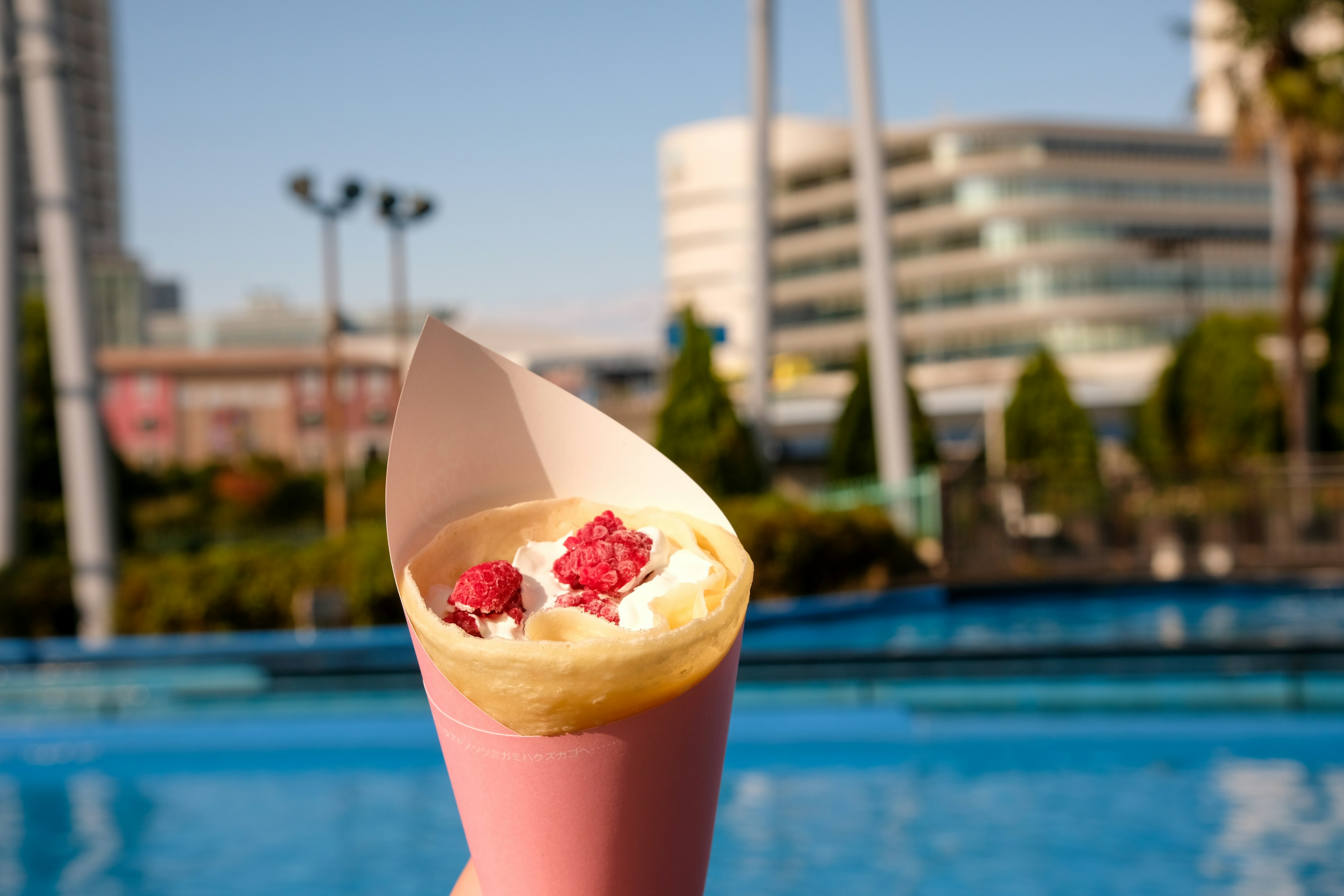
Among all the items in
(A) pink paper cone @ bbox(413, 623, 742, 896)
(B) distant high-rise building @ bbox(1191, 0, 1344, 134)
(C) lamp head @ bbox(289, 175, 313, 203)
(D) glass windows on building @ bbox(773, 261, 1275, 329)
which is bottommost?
(A) pink paper cone @ bbox(413, 623, 742, 896)

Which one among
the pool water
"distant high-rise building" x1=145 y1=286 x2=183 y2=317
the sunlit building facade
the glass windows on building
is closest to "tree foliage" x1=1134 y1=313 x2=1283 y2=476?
the pool water

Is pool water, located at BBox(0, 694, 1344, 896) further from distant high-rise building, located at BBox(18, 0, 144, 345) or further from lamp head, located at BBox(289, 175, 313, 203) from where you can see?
distant high-rise building, located at BBox(18, 0, 144, 345)

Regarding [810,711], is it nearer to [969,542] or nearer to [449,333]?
[449,333]

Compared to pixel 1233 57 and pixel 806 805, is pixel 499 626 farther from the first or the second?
pixel 1233 57

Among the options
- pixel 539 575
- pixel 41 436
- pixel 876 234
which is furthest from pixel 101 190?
pixel 539 575

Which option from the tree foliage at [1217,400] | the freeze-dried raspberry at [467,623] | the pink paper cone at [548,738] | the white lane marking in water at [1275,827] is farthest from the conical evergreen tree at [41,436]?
the tree foliage at [1217,400]

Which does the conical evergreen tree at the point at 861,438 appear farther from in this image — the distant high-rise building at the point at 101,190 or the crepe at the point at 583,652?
the distant high-rise building at the point at 101,190

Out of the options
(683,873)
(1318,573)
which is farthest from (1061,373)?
(683,873)
